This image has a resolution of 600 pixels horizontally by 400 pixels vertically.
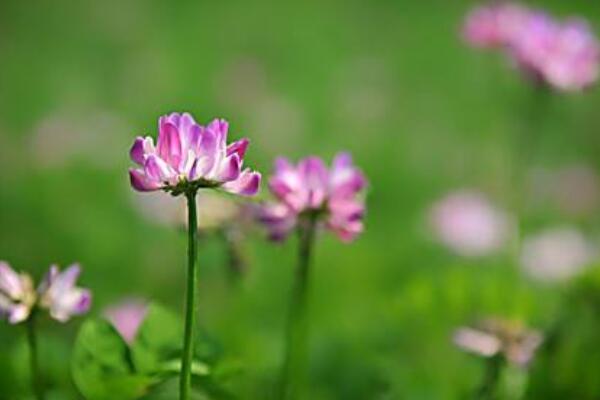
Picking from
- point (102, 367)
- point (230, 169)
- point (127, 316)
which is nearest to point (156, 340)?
point (102, 367)

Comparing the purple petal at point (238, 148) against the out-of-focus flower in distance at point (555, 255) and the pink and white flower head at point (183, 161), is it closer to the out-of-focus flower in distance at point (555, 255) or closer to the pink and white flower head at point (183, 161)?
the pink and white flower head at point (183, 161)

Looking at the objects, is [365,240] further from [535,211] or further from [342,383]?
[342,383]

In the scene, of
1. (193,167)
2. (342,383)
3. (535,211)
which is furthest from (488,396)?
(535,211)

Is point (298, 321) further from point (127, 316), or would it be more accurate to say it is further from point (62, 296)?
point (127, 316)

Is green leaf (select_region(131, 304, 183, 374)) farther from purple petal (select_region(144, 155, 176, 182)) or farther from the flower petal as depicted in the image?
purple petal (select_region(144, 155, 176, 182))

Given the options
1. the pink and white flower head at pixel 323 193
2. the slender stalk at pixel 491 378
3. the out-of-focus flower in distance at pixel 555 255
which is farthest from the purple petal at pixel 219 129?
the out-of-focus flower in distance at pixel 555 255

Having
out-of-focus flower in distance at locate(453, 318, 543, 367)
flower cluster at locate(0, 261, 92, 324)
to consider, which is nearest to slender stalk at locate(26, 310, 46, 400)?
flower cluster at locate(0, 261, 92, 324)
